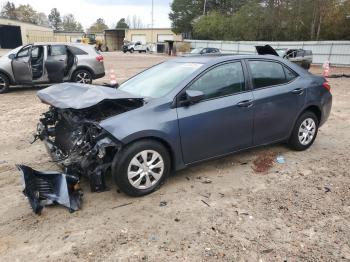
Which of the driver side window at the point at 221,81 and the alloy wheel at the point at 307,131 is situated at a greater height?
the driver side window at the point at 221,81

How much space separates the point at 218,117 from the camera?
4.39 m

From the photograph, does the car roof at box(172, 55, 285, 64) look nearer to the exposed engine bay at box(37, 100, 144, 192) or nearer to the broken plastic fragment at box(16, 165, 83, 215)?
the exposed engine bay at box(37, 100, 144, 192)

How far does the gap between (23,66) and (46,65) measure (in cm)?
71

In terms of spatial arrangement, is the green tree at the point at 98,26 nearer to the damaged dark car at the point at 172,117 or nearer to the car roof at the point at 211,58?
the car roof at the point at 211,58

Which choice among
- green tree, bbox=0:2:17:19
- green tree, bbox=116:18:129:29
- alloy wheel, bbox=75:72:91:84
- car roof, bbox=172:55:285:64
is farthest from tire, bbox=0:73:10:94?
green tree, bbox=116:18:129:29

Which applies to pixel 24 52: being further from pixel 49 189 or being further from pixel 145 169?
pixel 145 169

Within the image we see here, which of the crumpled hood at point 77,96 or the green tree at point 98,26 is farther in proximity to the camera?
the green tree at point 98,26

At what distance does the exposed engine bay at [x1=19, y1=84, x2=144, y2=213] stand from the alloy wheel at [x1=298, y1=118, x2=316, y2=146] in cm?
279

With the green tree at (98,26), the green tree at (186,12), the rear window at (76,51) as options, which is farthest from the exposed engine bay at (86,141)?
the green tree at (98,26)

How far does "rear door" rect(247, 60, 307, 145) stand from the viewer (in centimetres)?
482

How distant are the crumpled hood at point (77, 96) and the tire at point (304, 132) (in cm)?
270

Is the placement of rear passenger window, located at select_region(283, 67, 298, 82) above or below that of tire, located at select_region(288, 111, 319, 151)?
above

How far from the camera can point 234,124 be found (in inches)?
179

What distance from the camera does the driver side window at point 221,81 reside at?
4.41 meters
